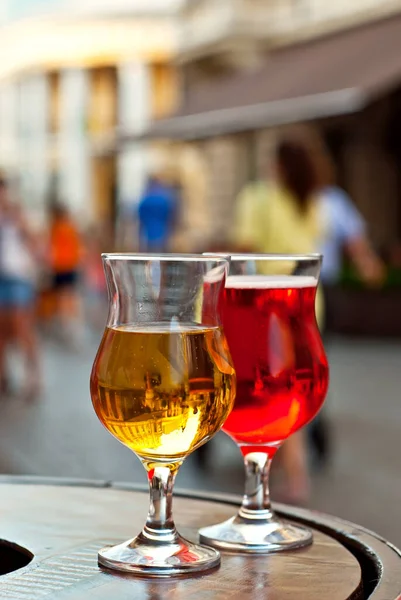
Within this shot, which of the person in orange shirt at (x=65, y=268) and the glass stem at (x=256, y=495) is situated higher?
the person in orange shirt at (x=65, y=268)

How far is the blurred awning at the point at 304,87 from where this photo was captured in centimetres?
908

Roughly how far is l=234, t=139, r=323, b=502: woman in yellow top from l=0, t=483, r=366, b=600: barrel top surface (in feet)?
11.9

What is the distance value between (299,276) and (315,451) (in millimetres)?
4884

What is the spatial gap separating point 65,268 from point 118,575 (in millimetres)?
12878

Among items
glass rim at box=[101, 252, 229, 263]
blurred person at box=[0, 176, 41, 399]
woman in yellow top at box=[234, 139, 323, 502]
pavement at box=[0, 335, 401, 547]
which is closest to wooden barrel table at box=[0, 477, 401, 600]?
glass rim at box=[101, 252, 229, 263]

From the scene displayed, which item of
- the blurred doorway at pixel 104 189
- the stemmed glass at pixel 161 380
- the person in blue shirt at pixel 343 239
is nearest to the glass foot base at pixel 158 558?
the stemmed glass at pixel 161 380

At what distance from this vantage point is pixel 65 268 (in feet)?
46.3

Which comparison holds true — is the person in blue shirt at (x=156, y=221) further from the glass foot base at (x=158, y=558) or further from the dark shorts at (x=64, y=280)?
the glass foot base at (x=158, y=558)

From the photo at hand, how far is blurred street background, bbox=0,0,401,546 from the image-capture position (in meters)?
5.78

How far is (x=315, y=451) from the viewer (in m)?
6.41

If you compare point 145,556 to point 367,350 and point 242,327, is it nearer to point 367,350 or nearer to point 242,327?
point 242,327

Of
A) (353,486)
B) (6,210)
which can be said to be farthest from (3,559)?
(6,210)

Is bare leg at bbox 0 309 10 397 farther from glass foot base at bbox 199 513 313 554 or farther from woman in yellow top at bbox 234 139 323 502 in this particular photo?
glass foot base at bbox 199 513 313 554

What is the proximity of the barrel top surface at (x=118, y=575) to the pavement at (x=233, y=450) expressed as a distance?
291cm
